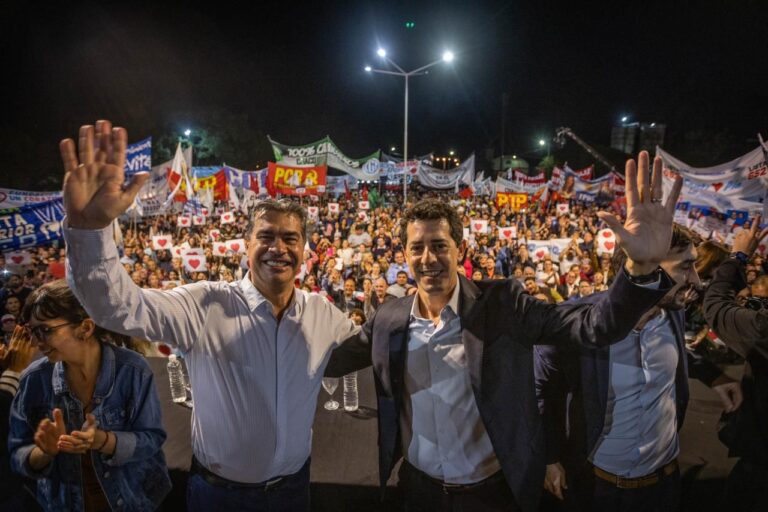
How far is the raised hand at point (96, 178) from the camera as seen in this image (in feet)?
5.03

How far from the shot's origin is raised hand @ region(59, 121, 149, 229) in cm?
153

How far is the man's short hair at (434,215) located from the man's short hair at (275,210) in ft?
1.98

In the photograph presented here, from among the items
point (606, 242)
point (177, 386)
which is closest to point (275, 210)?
point (177, 386)

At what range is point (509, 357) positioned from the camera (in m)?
1.98

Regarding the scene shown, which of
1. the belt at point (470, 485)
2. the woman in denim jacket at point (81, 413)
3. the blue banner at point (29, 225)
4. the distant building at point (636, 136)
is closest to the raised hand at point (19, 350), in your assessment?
the woman in denim jacket at point (81, 413)

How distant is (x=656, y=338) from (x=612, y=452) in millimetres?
687

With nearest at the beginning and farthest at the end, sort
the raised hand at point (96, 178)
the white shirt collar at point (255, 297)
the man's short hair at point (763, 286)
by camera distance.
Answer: the raised hand at point (96, 178), the white shirt collar at point (255, 297), the man's short hair at point (763, 286)

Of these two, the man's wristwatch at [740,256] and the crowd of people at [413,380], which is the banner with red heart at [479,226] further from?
the crowd of people at [413,380]

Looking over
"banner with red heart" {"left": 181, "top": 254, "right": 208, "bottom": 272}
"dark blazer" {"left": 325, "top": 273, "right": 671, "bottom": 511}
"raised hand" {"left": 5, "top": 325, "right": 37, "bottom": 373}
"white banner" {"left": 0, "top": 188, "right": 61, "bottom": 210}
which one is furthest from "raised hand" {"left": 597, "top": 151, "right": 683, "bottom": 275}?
"white banner" {"left": 0, "top": 188, "right": 61, "bottom": 210}

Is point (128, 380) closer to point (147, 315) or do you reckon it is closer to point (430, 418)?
point (147, 315)

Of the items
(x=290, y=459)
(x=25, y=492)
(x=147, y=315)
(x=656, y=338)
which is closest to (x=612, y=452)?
(x=656, y=338)

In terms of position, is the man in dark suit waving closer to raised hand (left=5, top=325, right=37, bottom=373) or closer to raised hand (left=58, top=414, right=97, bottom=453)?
raised hand (left=58, top=414, right=97, bottom=453)

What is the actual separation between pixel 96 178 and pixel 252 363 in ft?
3.49

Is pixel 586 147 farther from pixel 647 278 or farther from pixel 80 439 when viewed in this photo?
pixel 80 439
